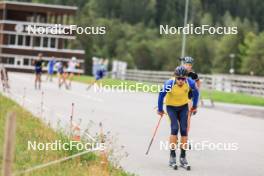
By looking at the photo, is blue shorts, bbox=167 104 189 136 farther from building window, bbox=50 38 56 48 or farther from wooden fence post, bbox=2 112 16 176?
building window, bbox=50 38 56 48

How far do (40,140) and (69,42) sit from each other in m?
102

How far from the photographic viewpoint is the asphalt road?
507 inches

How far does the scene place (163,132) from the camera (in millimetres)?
18984

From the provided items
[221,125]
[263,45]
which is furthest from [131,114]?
[263,45]

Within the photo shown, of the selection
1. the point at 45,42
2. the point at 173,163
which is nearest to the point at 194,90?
the point at 173,163

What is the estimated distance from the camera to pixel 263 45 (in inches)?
4375

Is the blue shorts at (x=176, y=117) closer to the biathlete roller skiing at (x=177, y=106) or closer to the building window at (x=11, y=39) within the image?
the biathlete roller skiing at (x=177, y=106)

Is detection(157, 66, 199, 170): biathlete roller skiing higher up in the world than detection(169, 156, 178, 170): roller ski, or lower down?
higher up

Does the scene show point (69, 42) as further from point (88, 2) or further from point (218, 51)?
point (88, 2)

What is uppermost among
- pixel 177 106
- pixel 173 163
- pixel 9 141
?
pixel 9 141

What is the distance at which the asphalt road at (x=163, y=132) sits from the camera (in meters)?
12.9

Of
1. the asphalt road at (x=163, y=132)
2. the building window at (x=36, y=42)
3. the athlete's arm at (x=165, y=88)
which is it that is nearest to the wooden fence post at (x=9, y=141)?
the asphalt road at (x=163, y=132)

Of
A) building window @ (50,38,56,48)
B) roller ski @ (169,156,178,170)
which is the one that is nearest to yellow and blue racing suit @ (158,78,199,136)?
roller ski @ (169,156,178,170)

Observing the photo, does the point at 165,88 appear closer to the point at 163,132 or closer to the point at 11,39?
the point at 163,132
